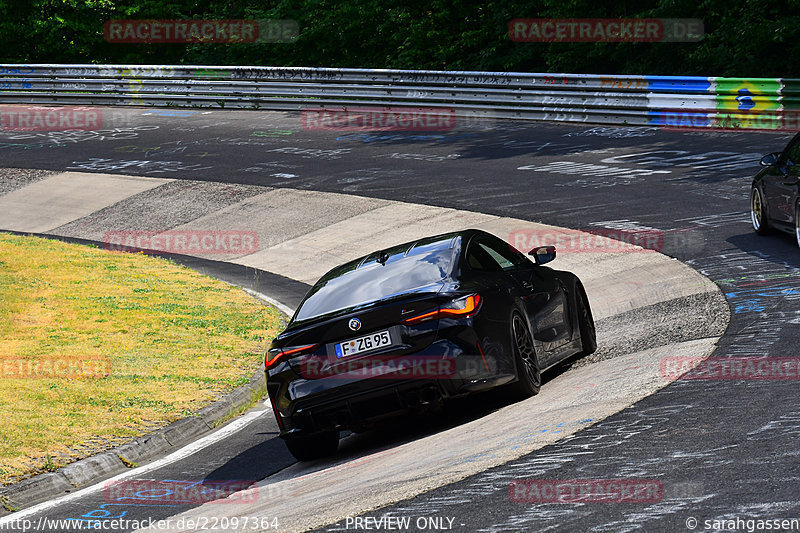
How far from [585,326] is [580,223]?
6.92 meters

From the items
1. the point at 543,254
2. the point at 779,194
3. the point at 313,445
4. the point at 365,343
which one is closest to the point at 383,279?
the point at 365,343

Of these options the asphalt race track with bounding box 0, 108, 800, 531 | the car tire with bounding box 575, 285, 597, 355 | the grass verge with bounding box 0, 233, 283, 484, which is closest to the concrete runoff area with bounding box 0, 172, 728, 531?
the asphalt race track with bounding box 0, 108, 800, 531

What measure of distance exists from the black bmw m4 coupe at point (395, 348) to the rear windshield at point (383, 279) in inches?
0.4

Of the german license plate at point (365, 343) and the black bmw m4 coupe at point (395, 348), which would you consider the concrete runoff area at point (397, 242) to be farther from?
the german license plate at point (365, 343)

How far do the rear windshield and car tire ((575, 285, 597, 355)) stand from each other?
67.0 inches

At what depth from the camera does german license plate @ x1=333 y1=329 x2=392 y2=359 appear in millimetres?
7570

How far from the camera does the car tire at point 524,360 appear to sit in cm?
799

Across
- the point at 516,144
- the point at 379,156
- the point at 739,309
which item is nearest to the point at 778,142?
the point at 516,144

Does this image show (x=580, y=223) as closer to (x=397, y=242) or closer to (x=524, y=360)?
(x=397, y=242)

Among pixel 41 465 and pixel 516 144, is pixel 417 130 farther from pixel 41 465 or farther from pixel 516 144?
pixel 41 465

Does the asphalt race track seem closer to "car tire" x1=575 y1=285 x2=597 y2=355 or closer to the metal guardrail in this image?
the metal guardrail

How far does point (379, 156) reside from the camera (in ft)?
79.3

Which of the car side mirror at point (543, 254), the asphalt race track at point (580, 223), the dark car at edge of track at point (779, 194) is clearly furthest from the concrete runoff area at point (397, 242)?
the dark car at edge of track at point (779, 194)

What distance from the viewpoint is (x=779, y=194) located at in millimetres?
13188
